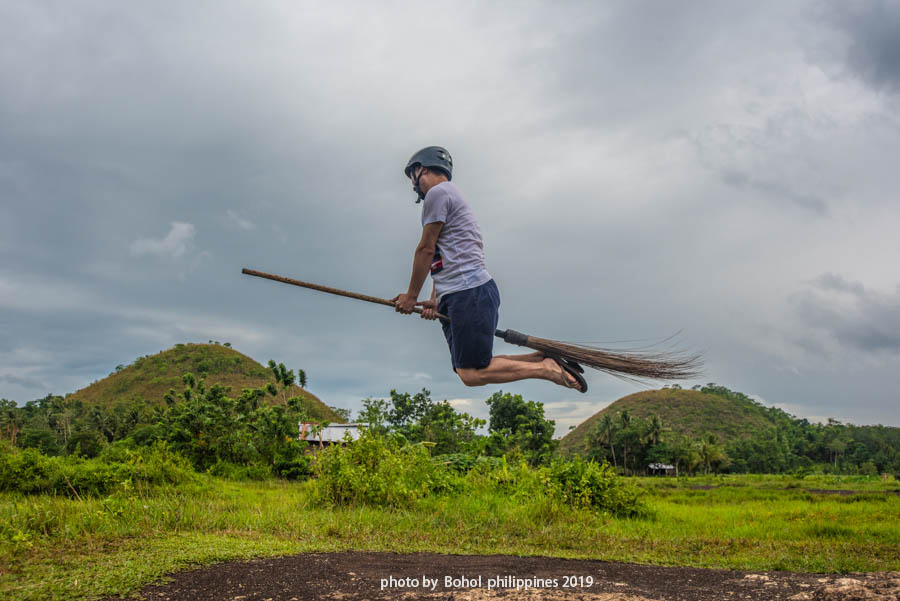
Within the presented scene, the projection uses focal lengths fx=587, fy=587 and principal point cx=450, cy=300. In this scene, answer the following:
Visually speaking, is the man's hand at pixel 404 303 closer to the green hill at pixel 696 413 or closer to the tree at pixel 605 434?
the tree at pixel 605 434

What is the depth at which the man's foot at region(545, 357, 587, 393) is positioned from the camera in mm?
4840

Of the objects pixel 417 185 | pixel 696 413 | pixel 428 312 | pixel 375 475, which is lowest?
pixel 375 475

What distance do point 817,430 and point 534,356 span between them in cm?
8891

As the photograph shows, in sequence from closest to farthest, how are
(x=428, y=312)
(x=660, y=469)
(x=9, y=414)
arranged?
1. (x=428, y=312)
2. (x=9, y=414)
3. (x=660, y=469)

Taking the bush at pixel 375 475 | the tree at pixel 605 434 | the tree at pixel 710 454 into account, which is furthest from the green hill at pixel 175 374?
the bush at pixel 375 475

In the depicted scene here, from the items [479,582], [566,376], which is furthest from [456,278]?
[479,582]

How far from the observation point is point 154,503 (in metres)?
6.95

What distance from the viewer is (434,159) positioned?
449cm

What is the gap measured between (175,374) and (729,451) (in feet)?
210

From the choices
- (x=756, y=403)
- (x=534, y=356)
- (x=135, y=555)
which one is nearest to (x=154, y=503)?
(x=135, y=555)

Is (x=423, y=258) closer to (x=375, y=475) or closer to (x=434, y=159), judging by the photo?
(x=434, y=159)

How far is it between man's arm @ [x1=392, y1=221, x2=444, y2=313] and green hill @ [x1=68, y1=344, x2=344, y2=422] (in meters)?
56.0

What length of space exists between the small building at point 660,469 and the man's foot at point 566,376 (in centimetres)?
6261

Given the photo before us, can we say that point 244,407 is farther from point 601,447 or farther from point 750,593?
point 601,447
